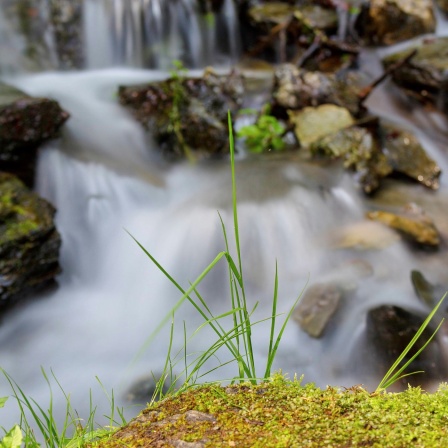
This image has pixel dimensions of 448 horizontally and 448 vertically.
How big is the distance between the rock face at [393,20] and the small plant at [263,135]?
14.5 ft

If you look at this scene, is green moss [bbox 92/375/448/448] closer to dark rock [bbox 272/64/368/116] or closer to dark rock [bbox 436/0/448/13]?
dark rock [bbox 272/64/368/116]

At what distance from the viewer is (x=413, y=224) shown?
5012 mm

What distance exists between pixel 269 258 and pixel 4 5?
21.2 ft

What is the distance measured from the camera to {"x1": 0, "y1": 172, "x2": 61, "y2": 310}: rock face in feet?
13.3

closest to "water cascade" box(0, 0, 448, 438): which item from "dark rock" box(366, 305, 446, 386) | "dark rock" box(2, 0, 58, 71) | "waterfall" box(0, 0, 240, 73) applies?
"dark rock" box(366, 305, 446, 386)

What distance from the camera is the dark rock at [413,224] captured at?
4875 mm

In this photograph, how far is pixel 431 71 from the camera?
25.2 ft

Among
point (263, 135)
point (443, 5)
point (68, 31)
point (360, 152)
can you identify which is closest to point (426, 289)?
point (360, 152)

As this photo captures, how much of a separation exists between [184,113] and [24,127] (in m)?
2.04

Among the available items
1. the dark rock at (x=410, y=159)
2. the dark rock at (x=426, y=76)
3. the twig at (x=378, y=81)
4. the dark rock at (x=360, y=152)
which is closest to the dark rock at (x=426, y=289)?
the dark rock at (x=360, y=152)

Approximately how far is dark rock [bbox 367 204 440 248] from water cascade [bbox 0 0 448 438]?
0.46ft

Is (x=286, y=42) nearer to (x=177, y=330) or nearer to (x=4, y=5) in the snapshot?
(x=4, y=5)

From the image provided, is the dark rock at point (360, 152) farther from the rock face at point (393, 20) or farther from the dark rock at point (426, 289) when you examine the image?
the rock face at point (393, 20)

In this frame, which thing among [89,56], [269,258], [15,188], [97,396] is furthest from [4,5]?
[97,396]
